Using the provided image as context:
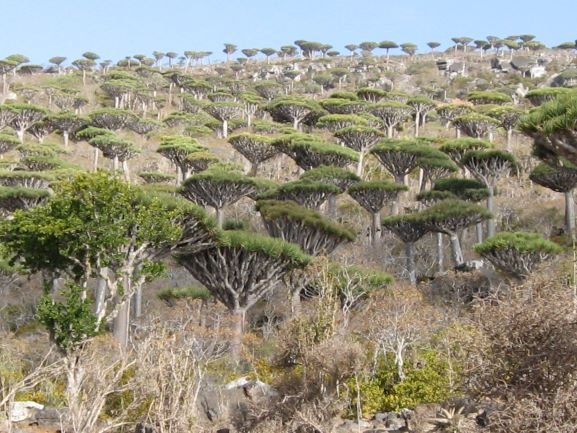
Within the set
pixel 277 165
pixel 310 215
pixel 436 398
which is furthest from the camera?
pixel 277 165

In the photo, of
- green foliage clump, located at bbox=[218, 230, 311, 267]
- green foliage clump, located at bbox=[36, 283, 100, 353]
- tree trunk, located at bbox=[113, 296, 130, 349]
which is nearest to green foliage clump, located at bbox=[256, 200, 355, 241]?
green foliage clump, located at bbox=[218, 230, 311, 267]

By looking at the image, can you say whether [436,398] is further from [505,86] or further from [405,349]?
[505,86]

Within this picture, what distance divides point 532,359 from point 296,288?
10847mm

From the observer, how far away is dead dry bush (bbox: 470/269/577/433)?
9.70 meters

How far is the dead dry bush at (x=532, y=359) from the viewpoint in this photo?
9.70 m

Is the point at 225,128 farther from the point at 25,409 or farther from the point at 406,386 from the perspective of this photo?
the point at 25,409

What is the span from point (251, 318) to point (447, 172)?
530 inches

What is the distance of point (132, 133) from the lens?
53250 mm

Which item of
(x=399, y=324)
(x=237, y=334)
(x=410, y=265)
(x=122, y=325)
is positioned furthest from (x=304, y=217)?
(x=122, y=325)

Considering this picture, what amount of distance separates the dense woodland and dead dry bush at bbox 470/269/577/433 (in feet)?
0.09

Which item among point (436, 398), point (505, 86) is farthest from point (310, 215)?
point (505, 86)

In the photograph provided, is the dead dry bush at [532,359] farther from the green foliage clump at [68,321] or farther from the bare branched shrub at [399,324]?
the green foliage clump at [68,321]

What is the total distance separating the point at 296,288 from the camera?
20422mm

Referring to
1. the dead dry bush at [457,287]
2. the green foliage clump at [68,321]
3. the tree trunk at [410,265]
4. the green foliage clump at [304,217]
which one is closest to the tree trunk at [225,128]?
the tree trunk at [410,265]
